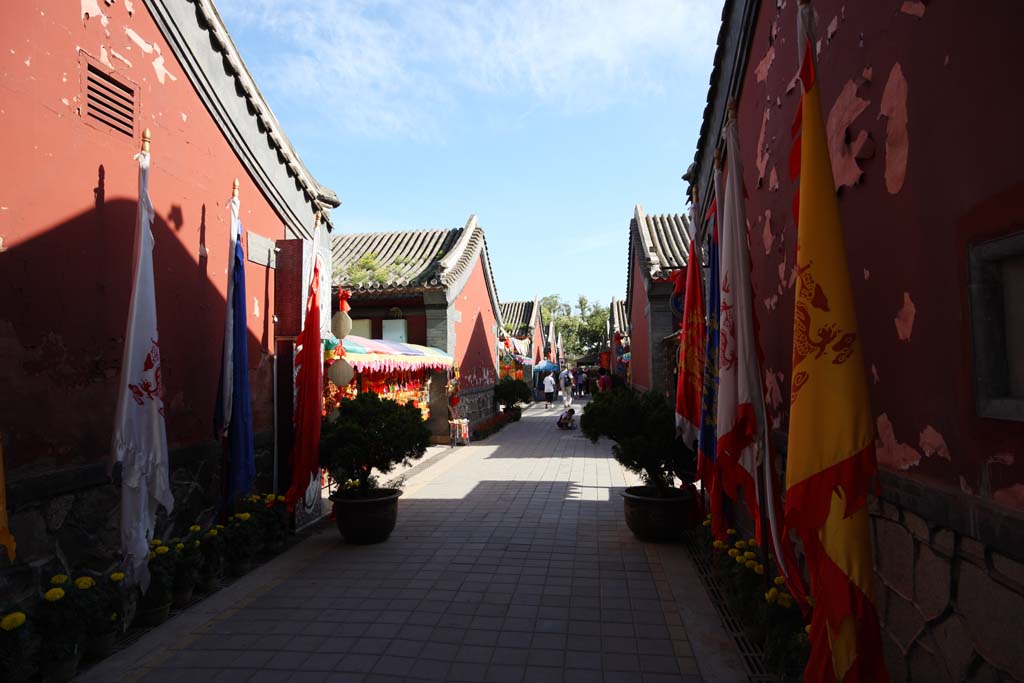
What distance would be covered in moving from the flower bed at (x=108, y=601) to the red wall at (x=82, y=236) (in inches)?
35.1

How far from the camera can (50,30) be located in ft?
14.3

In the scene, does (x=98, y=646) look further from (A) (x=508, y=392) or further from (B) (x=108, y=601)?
(A) (x=508, y=392)

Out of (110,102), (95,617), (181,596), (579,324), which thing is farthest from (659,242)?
(579,324)

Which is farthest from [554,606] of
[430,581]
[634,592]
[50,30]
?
[50,30]

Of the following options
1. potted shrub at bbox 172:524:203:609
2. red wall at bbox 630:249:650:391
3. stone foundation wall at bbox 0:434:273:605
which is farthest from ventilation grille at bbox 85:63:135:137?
red wall at bbox 630:249:650:391

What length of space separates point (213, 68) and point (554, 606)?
20.8 feet

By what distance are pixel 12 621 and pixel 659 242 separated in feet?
48.6

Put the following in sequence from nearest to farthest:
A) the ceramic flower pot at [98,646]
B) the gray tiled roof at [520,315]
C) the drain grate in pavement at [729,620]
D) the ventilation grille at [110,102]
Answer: the drain grate in pavement at [729,620] → the ceramic flower pot at [98,646] → the ventilation grille at [110,102] → the gray tiled roof at [520,315]

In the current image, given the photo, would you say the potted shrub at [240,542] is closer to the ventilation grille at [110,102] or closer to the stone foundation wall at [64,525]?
the stone foundation wall at [64,525]

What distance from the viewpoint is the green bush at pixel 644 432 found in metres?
6.52

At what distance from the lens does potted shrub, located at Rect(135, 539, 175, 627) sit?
4.64 metres

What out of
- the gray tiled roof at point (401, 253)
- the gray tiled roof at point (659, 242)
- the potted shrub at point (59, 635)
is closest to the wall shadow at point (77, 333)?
the potted shrub at point (59, 635)

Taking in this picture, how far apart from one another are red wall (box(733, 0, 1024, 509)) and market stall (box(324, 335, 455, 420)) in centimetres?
595

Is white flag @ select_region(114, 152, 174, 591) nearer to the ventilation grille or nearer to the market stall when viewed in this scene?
the ventilation grille
